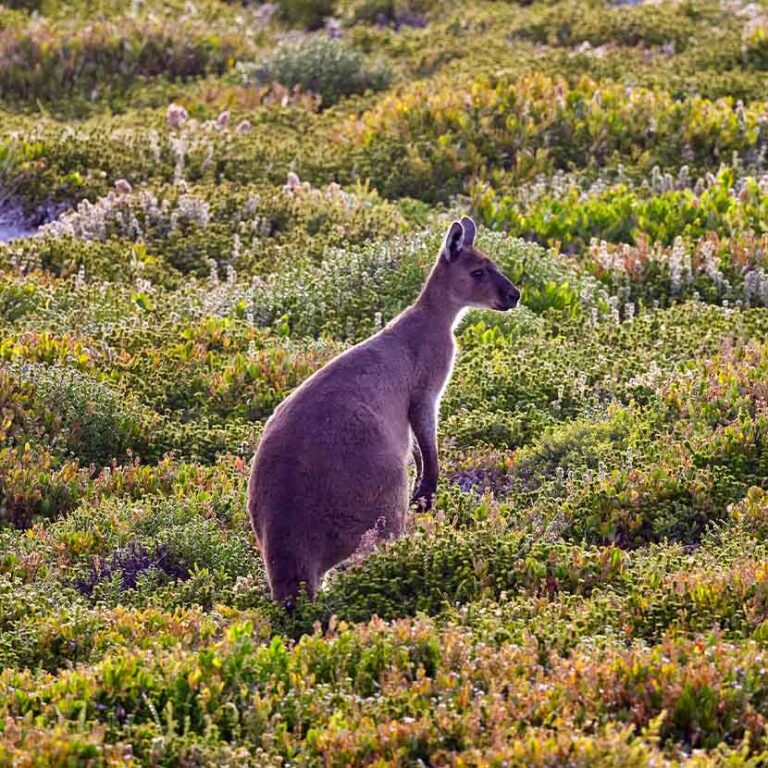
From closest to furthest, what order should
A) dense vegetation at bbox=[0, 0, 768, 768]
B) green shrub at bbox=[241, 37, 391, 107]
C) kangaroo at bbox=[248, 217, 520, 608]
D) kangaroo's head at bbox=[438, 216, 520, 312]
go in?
1. dense vegetation at bbox=[0, 0, 768, 768]
2. kangaroo at bbox=[248, 217, 520, 608]
3. kangaroo's head at bbox=[438, 216, 520, 312]
4. green shrub at bbox=[241, 37, 391, 107]

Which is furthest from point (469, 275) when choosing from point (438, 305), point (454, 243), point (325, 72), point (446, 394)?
point (325, 72)

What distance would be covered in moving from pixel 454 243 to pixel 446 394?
4.28 feet

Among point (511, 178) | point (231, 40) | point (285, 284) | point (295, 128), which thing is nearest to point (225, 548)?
point (285, 284)

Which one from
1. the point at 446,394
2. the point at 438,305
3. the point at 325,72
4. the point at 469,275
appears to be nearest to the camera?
the point at 438,305

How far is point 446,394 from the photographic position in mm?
12367

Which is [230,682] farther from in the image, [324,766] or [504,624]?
[504,624]

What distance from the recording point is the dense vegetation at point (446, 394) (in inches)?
275

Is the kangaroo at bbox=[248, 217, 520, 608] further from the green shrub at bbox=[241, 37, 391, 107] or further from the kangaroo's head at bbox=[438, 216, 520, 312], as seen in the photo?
the green shrub at bbox=[241, 37, 391, 107]

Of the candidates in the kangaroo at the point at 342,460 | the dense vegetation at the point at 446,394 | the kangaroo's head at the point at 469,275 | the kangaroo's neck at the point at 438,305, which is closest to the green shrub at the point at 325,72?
the dense vegetation at the point at 446,394

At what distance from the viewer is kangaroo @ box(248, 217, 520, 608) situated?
862cm

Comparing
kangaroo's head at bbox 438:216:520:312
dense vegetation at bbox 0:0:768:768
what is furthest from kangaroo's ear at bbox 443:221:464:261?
dense vegetation at bbox 0:0:768:768

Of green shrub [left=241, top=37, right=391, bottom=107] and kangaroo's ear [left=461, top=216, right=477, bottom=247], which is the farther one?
green shrub [left=241, top=37, right=391, bottom=107]

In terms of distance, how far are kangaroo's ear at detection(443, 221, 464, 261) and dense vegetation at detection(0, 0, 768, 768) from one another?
3.98ft

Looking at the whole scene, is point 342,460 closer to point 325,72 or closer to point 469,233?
point 469,233
